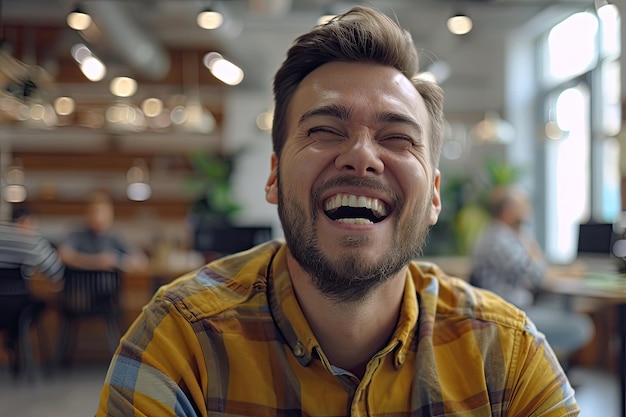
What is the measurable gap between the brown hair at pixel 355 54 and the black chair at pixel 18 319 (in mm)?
4959

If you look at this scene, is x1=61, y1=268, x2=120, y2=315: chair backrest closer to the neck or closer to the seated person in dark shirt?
the seated person in dark shirt

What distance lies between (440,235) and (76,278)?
185 inches

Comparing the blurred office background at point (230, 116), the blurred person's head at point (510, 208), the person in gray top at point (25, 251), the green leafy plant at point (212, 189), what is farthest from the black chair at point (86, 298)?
the blurred person's head at point (510, 208)

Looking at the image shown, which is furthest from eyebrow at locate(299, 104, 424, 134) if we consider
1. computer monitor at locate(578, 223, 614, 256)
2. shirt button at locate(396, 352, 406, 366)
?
computer monitor at locate(578, 223, 614, 256)

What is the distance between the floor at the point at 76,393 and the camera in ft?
16.0

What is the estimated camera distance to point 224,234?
5.53 meters

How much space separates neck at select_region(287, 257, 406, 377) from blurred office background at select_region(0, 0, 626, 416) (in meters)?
5.66

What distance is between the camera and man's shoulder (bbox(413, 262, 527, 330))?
4.23 ft

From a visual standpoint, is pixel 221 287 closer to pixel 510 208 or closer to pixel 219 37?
pixel 510 208

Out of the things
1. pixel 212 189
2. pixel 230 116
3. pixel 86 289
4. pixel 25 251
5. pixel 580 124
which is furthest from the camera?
pixel 230 116

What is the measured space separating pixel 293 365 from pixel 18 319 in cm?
526

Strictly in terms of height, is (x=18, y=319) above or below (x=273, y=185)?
below

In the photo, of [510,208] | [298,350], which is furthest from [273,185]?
[510,208]

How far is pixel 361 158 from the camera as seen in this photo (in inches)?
46.0
